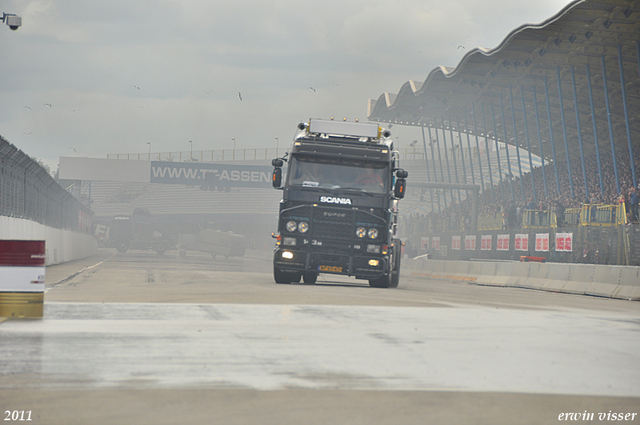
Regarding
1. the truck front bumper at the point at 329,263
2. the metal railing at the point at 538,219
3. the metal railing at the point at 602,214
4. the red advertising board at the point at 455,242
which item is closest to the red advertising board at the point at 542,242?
the metal railing at the point at 538,219

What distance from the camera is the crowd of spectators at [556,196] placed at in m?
33.8

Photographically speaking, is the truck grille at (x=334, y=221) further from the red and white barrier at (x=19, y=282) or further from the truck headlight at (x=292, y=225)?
the red and white barrier at (x=19, y=282)

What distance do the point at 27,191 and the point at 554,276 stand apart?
1995 cm

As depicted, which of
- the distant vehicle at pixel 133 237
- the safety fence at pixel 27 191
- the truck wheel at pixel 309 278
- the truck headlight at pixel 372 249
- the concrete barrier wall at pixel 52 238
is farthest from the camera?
the distant vehicle at pixel 133 237

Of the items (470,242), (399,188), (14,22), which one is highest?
(14,22)

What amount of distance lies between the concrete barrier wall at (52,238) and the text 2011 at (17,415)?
12.0 meters

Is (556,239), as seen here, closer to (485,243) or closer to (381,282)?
(485,243)

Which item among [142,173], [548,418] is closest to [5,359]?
[548,418]

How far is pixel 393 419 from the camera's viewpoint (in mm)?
5215

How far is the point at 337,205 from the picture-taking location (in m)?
20.2

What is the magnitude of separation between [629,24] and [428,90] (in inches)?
859

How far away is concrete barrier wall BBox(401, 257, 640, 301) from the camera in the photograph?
21062 mm

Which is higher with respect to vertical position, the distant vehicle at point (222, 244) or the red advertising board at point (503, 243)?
the distant vehicle at point (222, 244)

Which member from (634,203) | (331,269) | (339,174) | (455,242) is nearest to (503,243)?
(455,242)
